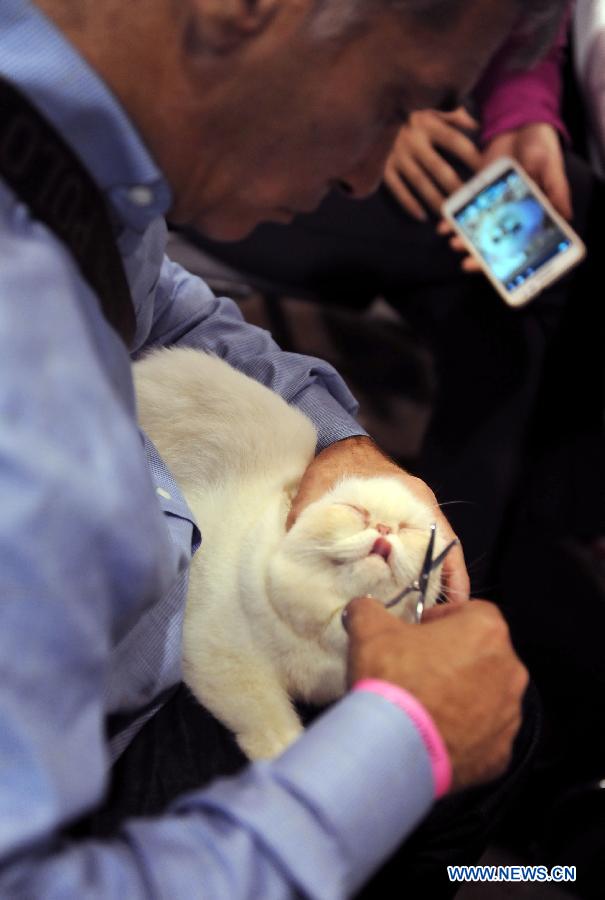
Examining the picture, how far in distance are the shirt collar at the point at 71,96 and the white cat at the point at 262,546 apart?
A: 1.27 feet

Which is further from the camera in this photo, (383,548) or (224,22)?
(383,548)

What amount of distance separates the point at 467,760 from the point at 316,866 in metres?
0.15

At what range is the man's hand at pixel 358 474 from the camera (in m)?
0.86

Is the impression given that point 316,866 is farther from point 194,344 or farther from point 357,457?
point 194,344

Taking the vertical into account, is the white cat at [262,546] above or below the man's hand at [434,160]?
below

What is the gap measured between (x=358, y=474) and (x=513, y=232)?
475 mm

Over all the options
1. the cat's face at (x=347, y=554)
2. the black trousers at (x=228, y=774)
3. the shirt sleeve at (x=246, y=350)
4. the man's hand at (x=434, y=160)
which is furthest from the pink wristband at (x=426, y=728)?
the man's hand at (x=434, y=160)

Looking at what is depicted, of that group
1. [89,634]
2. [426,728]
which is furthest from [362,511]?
[89,634]

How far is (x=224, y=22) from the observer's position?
0.50m

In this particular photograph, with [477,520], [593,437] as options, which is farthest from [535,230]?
[477,520]

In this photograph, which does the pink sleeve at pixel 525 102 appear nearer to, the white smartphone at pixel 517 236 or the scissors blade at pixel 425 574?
the white smartphone at pixel 517 236

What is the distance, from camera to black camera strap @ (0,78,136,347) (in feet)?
1.56

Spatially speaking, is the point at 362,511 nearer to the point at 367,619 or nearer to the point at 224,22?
the point at 367,619

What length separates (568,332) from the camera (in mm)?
1299
